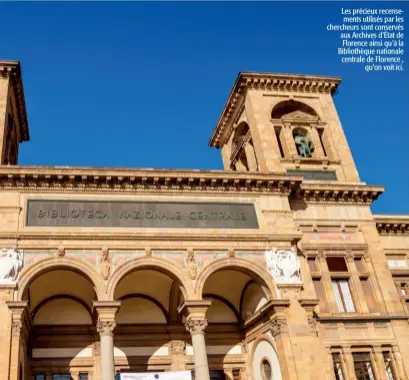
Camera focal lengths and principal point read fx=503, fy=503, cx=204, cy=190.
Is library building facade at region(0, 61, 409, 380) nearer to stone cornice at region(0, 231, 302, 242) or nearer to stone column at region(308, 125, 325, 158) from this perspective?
stone cornice at region(0, 231, 302, 242)

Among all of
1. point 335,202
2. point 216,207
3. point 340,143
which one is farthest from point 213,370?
point 340,143

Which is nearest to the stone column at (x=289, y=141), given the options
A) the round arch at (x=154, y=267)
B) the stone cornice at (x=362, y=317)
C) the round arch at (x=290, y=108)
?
the round arch at (x=290, y=108)

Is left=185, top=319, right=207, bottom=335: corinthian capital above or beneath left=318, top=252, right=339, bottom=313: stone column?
beneath

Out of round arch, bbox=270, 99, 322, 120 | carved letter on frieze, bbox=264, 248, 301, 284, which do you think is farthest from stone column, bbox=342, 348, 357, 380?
round arch, bbox=270, 99, 322, 120

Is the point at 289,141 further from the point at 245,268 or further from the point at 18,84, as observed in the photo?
the point at 18,84

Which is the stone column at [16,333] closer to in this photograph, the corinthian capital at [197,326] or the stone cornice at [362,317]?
the corinthian capital at [197,326]

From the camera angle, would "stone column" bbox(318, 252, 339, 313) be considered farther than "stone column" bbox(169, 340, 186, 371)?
No

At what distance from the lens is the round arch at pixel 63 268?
17109 millimetres

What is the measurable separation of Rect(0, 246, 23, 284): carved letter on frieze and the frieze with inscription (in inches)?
49.3

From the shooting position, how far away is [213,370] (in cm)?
2094

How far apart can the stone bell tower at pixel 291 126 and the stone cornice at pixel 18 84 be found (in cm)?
1077

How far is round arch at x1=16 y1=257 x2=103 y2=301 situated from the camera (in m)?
17.1

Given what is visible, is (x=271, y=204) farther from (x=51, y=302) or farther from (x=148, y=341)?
(x=51, y=302)

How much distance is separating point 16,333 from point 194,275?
245 inches
